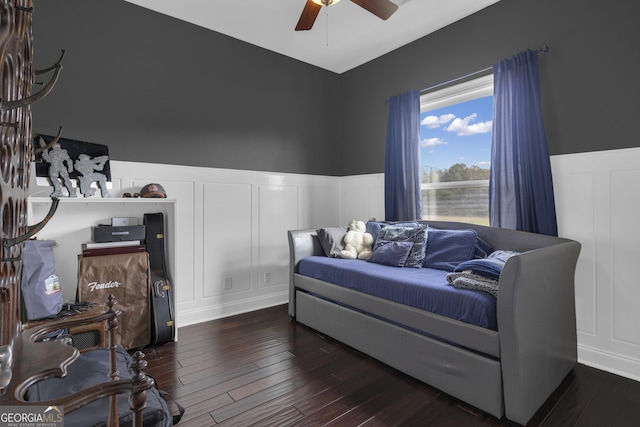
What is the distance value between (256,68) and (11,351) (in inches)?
138

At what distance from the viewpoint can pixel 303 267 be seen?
300 centimetres

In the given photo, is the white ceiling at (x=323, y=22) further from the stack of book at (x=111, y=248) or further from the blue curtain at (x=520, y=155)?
the stack of book at (x=111, y=248)

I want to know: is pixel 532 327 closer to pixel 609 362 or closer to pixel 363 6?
pixel 609 362

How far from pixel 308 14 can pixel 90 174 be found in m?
2.03

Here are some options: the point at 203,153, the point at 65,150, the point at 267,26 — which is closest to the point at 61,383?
the point at 65,150

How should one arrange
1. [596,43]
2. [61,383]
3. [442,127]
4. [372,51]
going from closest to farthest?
1. [61,383]
2. [596,43]
3. [442,127]
4. [372,51]

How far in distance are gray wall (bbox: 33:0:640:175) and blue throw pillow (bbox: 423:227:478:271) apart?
0.93 m

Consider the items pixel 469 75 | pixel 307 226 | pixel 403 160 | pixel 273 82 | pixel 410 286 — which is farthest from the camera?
pixel 307 226

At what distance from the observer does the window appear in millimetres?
2957

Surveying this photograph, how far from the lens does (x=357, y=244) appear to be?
309cm

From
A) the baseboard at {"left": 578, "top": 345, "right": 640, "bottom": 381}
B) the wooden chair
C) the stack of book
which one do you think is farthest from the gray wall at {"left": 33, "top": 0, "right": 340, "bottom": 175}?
the baseboard at {"left": 578, "top": 345, "right": 640, "bottom": 381}

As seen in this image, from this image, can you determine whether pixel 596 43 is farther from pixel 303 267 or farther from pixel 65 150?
pixel 65 150

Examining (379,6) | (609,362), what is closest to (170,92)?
(379,6)

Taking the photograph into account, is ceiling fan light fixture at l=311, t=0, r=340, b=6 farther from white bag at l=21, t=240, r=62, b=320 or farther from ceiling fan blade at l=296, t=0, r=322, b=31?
white bag at l=21, t=240, r=62, b=320
